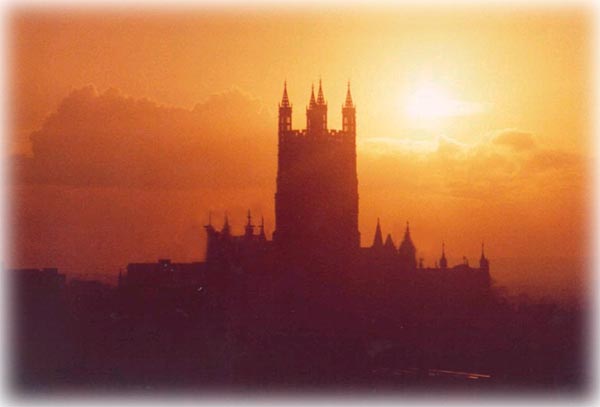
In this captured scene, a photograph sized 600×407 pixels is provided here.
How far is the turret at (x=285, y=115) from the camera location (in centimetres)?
2198

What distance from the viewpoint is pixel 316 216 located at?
85.9 ft

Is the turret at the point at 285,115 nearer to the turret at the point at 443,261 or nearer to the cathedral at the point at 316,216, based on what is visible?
the cathedral at the point at 316,216

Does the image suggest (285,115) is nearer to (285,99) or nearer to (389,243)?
(285,99)

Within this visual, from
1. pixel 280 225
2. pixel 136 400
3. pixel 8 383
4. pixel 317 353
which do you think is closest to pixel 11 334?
pixel 8 383

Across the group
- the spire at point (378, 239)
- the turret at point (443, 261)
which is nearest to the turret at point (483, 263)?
the turret at point (443, 261)

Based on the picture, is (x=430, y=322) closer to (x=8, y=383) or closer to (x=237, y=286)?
(x=237, y=286)

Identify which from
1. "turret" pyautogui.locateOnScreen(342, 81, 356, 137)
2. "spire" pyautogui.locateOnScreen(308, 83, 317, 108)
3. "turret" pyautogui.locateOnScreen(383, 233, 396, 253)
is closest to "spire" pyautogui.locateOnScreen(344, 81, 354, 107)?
"turret" pyautogui.locateOnScreen(342, 81, 356, 137)

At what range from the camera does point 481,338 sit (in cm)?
2241

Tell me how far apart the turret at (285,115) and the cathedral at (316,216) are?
17 mm

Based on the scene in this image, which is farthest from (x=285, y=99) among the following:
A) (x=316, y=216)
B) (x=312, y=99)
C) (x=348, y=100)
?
(x=316, y=216)

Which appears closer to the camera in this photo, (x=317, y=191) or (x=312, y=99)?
(x=312, y=99)

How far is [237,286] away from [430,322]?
3.38 metres

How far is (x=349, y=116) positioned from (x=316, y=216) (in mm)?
3562

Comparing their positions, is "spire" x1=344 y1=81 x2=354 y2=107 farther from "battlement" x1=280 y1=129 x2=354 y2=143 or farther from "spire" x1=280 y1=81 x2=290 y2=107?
"battlement" x1=280 y1=129 x2=354 y2=143
